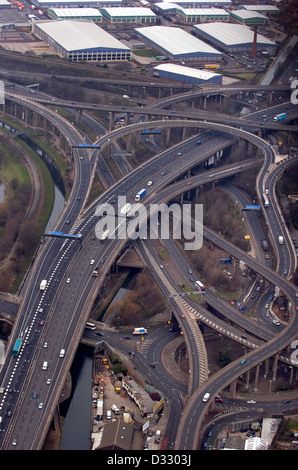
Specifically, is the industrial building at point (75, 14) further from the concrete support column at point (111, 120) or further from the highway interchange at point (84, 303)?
the highway interchange at point (84, 303)

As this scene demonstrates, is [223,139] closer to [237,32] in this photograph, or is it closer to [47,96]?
[47,96]

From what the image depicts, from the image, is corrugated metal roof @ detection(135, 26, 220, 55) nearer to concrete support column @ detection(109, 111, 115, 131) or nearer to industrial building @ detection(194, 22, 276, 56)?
industrial building @ detection(194, 22, 276, 56)

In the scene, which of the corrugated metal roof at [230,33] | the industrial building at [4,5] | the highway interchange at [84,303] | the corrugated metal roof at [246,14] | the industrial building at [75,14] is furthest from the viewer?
the industrial building at [4,5]

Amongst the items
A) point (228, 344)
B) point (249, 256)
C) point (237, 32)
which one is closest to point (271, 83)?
point (237, 32)

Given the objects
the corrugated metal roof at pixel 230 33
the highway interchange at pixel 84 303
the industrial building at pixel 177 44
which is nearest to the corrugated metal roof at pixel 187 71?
the industrial building at pixel 177 44

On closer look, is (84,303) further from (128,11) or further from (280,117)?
(128,11)
